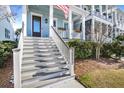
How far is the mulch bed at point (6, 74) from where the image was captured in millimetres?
3801

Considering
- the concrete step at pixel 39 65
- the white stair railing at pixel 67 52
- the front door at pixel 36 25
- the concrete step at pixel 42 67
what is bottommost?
the concrete step at pixel 42 67

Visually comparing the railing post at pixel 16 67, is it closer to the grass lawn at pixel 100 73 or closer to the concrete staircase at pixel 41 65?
the concrete staircase at pixel 41 65

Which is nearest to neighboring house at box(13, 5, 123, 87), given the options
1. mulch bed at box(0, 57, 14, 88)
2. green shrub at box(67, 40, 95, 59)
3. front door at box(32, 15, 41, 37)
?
front door at box(32, 15, 41, 37)

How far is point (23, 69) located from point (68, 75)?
134cm

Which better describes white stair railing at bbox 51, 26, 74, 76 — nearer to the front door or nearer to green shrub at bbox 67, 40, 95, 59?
green shrub at bbox 67, 40, 95, 59

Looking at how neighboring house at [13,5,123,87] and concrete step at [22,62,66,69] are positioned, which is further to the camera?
concrete step at [22,62,66,69]

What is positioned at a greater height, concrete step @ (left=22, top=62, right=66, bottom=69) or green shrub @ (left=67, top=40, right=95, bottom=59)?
green shrub @ (left=67, top=40, right=95, bottom=59)

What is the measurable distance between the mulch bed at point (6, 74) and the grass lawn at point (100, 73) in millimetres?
1919

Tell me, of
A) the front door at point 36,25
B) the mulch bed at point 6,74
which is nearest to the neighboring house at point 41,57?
the front door at point 36,25

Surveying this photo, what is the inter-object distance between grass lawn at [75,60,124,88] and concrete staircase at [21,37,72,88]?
469 mm

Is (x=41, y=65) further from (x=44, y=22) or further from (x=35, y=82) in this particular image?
(x=44, y=22)

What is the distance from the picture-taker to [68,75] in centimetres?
463

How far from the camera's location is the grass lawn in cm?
420
